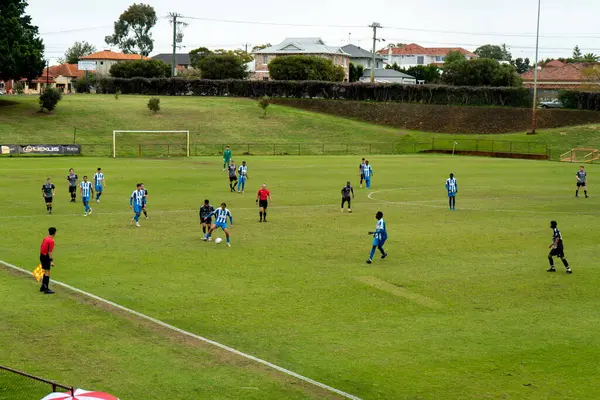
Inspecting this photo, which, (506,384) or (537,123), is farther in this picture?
(537,123)

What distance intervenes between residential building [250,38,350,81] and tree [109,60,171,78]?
30865 mm

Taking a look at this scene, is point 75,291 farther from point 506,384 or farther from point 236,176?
point 236,176

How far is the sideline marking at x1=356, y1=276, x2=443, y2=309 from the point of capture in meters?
22.5

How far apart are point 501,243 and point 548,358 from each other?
49.1ft

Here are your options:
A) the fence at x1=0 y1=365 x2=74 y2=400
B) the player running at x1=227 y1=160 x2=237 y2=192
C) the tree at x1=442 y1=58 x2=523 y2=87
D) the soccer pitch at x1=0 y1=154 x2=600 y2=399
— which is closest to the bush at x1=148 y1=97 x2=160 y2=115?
the tree at x1=442 y1=58 x2=523 y2=87

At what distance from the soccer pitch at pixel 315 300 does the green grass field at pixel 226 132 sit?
146 ft

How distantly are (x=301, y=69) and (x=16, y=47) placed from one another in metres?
54.9

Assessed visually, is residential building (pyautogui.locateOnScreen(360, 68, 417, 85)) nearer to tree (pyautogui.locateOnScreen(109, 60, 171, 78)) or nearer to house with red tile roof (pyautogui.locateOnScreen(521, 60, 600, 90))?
house with red tile roof (pyautogui.locateOnScreen(521, 60, 600, 90))

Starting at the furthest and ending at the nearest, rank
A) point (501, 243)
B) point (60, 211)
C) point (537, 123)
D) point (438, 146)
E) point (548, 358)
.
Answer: point (537, 123), point (438, 146), point (60, 211), point (501, 243), point (548, 358)

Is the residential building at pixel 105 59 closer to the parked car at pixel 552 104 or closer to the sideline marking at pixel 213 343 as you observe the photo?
the parked car at pixel 552 104

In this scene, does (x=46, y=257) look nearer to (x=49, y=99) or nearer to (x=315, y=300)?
(x=315, y=300)

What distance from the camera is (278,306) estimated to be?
21.8m

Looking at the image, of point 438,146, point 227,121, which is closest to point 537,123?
point 438,146

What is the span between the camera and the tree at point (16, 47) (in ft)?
294
